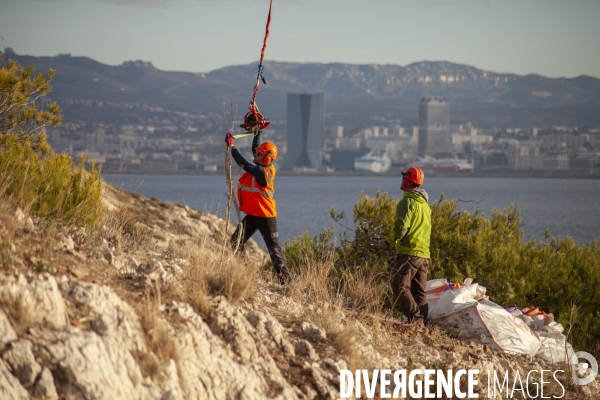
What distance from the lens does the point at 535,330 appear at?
9.20 m

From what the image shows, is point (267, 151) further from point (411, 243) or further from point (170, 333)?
point (170, 333)

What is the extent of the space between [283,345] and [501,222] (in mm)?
7103

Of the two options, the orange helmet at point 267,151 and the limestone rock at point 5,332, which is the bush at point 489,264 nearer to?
the orange helmet at point 267,151

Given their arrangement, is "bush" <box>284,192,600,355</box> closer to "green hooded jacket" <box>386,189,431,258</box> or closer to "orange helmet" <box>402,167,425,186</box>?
"green hooded jacket" <box>386,189,431,258</box>

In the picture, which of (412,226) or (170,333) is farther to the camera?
(412,226)

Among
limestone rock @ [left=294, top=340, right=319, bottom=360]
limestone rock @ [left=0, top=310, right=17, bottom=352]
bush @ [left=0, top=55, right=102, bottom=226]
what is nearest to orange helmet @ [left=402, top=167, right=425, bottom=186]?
limestone rock @ [left=294, top=340, right=319, bottom=360]

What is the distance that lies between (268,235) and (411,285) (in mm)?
1754

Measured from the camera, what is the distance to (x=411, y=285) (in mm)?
9055

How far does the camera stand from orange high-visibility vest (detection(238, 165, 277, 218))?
884cm

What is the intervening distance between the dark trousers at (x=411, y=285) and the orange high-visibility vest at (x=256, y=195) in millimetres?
1616

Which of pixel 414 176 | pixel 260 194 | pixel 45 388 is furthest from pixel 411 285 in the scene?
pixel 45 388

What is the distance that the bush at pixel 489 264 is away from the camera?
37.1ft

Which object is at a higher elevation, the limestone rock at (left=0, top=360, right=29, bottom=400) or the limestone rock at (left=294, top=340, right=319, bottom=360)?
the limestone rock at (left=0, top=360, right=29, bottom=400)

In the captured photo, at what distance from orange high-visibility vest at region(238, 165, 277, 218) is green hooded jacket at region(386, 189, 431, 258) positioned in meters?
1.44
